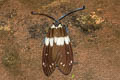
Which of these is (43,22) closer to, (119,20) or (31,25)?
(31,25)

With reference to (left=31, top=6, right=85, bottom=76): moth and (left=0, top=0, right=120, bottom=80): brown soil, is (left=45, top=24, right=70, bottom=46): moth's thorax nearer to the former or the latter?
(left=31, top=6, right=85, bottom=76): moth

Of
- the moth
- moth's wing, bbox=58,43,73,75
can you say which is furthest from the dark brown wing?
moth's wing, bbox=58,43,73,75

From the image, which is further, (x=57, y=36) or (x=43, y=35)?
(x=43, y=35)

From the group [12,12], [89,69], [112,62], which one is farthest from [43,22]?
[112,62]

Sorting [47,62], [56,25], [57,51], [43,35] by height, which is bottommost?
[47,62]

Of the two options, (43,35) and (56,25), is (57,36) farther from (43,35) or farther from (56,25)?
(43,35)

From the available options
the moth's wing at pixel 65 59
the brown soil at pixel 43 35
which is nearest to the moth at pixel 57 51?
the moth's wing at pixel 65 59

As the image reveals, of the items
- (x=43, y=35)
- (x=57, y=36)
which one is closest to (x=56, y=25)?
(x=57, y=36)
